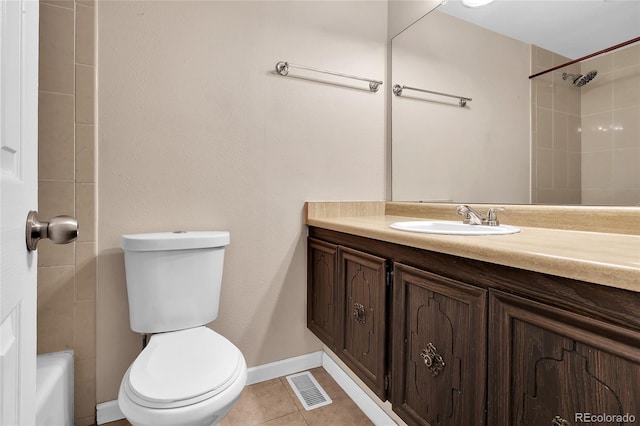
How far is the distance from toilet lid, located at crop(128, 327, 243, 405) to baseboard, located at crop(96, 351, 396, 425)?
497 mm

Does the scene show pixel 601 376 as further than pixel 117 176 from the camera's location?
No

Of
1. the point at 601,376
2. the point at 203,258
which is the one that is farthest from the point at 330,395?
the point at 601,376

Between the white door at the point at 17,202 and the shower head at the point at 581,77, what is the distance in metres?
1.59

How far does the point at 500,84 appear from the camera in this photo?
1.50 meters

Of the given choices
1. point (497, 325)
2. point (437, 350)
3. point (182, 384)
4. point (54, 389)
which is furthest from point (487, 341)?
point (54, 389)

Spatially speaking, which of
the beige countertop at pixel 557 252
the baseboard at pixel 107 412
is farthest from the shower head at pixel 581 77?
the baseboard at pixel 107 412

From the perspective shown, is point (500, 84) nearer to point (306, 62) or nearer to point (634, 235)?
point (634, 235)

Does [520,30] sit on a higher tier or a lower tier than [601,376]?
higher

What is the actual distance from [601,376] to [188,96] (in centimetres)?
169

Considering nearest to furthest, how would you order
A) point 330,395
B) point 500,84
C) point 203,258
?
point 203,258, point 500,84, point 330,395

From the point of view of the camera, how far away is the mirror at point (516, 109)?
1.11 meters

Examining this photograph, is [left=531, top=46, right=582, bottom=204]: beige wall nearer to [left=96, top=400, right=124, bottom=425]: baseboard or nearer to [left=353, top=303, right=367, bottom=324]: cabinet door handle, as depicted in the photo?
[left=353, top=303, right=367, bottom=324]: cabinet door handle

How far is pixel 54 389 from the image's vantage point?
1125 mm

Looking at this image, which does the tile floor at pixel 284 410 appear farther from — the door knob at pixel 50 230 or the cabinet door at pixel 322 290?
the door knob at pixel 50 230
